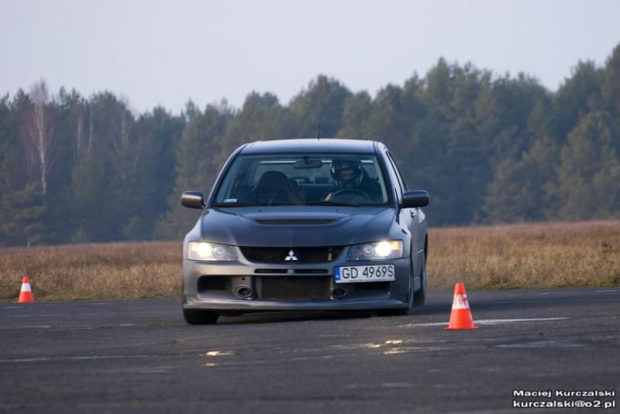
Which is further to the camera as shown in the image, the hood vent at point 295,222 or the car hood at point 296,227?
the hood vent at point 295,222

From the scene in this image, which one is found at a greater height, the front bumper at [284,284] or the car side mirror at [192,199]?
the car side mirror at [192,199]

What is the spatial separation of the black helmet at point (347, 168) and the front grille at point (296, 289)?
1.54 m

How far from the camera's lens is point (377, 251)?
12789mm

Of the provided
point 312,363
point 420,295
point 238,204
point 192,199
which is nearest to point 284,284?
point 238,204

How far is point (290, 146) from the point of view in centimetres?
1455

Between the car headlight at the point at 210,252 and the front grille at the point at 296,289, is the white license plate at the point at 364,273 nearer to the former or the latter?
the front grille at the point at 296,289

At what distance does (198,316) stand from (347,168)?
211cm

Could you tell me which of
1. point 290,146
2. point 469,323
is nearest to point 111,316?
point 290,146

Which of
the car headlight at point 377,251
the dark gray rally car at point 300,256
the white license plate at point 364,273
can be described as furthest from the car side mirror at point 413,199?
the white license plate at point 364,273

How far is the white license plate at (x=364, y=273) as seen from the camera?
496 inches

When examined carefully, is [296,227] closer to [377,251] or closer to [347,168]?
[377,251]

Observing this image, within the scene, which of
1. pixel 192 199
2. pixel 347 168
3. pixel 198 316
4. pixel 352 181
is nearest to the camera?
pixel 198 316

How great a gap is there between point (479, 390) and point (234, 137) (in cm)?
11651

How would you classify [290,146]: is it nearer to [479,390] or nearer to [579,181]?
→ [479,390]
